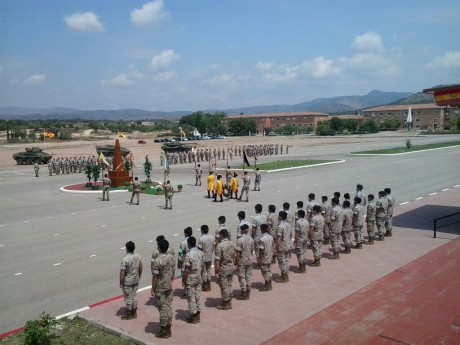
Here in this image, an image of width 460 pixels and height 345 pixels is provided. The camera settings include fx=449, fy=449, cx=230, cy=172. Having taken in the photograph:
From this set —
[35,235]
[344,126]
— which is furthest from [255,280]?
[344,126]

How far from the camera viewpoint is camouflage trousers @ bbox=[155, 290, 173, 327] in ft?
25.8

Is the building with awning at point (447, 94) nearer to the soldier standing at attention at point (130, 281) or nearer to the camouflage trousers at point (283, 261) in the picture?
the camouflage trousers at point (283, 261)

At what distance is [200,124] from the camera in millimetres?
150500

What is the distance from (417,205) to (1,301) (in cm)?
1710

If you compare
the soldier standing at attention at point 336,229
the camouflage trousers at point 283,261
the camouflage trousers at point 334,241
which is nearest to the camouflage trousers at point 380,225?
the soldier standing at attention at point 336,229

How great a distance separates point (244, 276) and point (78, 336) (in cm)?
344

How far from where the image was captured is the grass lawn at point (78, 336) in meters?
7.81

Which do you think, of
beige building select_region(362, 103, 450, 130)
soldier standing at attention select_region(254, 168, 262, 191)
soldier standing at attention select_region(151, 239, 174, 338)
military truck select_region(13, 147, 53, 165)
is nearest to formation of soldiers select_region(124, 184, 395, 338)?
soldier standing at attention select_region(151, 239, 174, 338)

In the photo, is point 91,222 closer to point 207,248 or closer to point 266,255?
point 207,248

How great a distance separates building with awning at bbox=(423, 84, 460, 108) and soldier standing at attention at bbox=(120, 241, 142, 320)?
38.1 feet

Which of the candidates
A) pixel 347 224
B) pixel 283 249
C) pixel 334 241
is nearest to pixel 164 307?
pixel 283 249

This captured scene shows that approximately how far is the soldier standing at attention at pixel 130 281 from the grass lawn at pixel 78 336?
0.67 m

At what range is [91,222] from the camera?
59.9 ft

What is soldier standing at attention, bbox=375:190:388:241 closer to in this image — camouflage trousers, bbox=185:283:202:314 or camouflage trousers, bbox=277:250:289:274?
camouflage trousers, bbox=277:250:289:274
